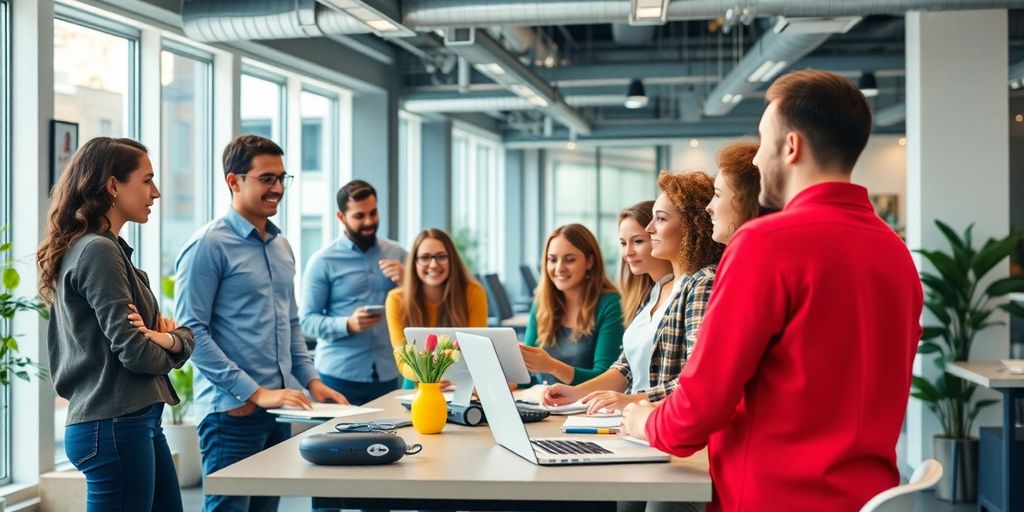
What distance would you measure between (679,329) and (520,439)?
0.57 m

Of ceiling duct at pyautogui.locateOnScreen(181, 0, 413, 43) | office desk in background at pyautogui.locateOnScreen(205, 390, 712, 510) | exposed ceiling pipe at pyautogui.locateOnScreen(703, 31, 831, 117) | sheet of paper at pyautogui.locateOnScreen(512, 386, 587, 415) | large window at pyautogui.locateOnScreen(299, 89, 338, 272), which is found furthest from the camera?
large window at pyautogui.locateOnScreen(299, 89, 338, 272)

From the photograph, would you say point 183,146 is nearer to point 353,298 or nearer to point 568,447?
point 353,298

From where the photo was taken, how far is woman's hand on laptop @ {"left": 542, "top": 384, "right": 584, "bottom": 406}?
3230 millimetres

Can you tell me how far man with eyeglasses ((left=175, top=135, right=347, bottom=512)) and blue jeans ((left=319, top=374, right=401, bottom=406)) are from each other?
3.96 feet

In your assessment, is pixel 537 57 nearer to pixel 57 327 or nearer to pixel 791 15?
pixel 791 15

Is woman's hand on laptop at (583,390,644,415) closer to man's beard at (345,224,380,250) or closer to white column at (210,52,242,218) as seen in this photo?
man's beard at (345,224,380,250)

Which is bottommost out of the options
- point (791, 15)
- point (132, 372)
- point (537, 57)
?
point (132, 372)

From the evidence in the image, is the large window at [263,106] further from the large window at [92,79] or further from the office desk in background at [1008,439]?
the office desk in background at [1008,439]

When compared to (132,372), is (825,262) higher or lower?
higher

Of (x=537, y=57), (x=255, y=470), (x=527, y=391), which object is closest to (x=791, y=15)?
(x=527, y=391)

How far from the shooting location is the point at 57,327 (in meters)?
2.83

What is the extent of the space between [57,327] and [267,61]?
530cm

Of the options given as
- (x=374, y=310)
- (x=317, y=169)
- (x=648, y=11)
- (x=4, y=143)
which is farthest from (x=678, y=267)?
(x=317, y=169)

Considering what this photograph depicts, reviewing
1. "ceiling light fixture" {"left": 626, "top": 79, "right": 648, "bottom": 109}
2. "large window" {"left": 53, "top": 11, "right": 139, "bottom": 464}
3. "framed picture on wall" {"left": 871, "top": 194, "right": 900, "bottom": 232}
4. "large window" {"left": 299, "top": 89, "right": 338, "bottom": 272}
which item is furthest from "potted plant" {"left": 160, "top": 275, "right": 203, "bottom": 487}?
"framed picture on wall" {"left": 871, "top": 194, "right": 900, "bottom": 232}
